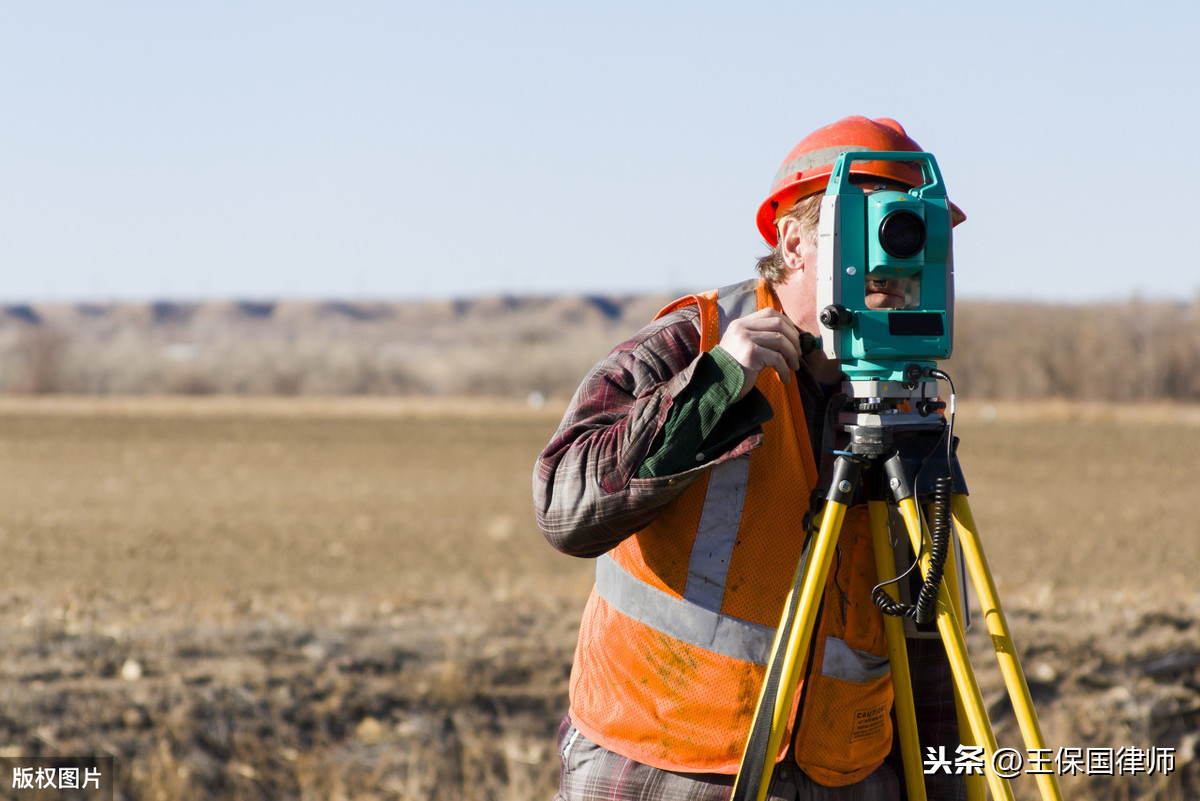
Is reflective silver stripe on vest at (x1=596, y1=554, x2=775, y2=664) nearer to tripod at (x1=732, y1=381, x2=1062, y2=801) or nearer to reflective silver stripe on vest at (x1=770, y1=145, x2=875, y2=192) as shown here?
tripod at (x1=732, y1=381, x2=1062, y2=801)

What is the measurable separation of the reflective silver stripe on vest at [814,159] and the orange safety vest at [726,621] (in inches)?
7.2

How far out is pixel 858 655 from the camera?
1.71 m

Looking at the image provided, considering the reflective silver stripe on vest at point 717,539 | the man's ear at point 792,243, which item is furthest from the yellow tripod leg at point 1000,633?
the man's ear at point 792,243

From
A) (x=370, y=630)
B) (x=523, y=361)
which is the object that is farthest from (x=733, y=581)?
(x=523, y=361)

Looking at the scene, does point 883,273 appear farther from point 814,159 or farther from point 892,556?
point 892,556

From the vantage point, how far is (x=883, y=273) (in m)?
1.52

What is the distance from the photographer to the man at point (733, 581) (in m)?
1.62

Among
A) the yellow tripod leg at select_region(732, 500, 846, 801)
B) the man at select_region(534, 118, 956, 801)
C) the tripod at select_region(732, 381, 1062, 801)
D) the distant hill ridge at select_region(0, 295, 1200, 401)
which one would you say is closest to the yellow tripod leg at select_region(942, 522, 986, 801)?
the tripod at select_region(732, 381, 1062, 801)

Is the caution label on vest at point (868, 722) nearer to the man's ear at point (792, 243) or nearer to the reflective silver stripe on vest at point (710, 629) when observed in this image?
the reflective silver stripe on vest at point (710, 629)

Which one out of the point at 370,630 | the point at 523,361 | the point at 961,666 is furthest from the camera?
the point at 523,361

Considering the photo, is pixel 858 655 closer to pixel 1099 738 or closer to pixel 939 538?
pixel 939 538

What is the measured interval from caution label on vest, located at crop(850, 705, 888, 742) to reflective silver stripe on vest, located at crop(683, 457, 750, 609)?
0.29 metres

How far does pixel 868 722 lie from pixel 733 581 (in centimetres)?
32

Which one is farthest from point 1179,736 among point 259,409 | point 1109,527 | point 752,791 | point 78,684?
point 259,409
